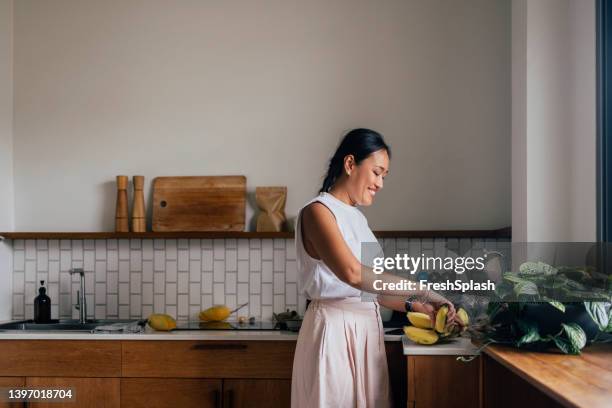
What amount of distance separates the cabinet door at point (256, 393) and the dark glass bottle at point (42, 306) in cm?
115

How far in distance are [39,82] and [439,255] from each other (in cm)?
239

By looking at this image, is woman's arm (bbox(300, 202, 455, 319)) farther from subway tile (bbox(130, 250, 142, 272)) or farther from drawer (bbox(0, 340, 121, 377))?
subway tile (bbox(130, 250, 142, 272))

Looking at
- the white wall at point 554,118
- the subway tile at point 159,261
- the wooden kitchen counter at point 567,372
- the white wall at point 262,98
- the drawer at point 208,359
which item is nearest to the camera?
the wooden kitchen counter at point 567,372

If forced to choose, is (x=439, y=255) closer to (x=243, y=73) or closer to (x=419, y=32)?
(x=419, y=32)

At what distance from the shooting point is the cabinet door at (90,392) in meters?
3.09

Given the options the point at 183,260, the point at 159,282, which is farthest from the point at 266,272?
the point at 159,282

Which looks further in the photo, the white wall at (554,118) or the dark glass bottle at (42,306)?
the dark glass bottle at (42,306)

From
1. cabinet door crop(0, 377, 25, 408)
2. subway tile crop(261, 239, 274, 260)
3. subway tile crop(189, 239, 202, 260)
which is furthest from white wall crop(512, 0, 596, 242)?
cabinet door crop(0, 377, 25, 408)

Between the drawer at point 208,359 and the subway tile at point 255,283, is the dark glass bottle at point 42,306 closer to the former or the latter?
the drawer at point 208,359

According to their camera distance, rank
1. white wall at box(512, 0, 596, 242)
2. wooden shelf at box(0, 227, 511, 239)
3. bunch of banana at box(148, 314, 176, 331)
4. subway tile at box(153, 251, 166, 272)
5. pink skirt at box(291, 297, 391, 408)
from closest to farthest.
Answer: pink skirt at box(291, 297, 391, 408) → white wall at box(512, 0, 596, 242) → bunch of banana at box(148, 314, 176, 331) → wooden shelf at box(0, 227, 511, 239) → subway tile at box(153, 251, 166, 272)

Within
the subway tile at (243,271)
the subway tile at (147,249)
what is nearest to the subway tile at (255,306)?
the subway tile at (243,271)

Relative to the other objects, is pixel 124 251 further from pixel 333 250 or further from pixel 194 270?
pixel 333 250

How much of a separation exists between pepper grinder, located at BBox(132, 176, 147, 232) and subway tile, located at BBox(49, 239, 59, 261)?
0.47 m

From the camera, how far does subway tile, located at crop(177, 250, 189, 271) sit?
3.59 m
